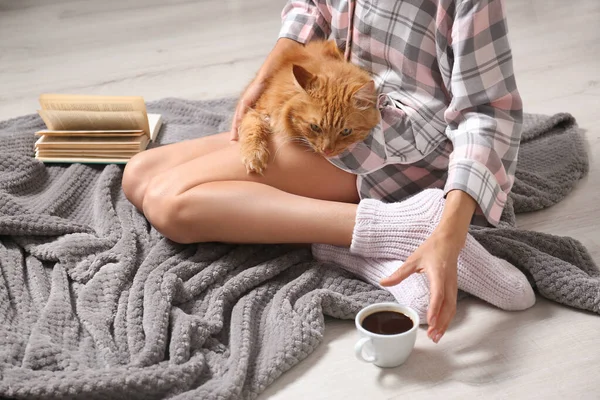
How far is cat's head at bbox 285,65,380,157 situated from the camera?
1.42 metres

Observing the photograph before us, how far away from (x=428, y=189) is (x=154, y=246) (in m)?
0.59

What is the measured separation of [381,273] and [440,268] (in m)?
0.27

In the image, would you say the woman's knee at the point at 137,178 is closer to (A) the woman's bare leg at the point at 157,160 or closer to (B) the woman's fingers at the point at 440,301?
(A) the woman's bare leg at the point at 157,160

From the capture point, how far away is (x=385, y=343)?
3.99 ft

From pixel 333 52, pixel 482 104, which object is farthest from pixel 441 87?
pixel 333 52

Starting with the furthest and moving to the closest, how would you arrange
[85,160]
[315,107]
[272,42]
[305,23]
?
[272,42] < [85,160] < [305,23] < [315,107]

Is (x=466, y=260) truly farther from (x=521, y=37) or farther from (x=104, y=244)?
(x=521, y=37)

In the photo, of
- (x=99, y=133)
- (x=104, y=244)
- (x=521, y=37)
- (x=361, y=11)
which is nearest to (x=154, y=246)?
(x=104, y=244)

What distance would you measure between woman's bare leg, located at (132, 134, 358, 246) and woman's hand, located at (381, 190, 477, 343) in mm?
249

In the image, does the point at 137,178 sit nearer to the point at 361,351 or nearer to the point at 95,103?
the point at 95,103

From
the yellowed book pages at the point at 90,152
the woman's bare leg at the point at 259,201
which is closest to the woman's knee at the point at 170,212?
the woman's bare leg at the point at 259,201

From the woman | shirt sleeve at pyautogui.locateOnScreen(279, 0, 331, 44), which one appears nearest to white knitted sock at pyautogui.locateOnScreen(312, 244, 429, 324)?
the woman

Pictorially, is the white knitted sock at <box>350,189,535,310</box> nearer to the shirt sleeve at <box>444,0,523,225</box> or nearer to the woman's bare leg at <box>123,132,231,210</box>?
the shirt sleeve at <box>444,0,523,225</box>

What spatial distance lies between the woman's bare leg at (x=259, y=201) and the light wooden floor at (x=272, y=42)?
0.70 ft
